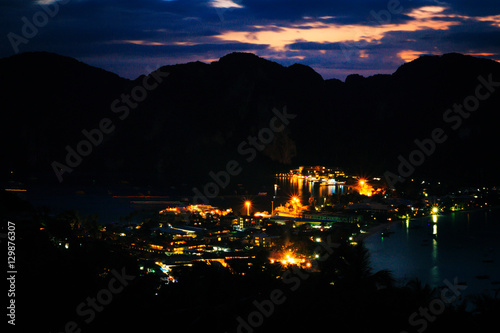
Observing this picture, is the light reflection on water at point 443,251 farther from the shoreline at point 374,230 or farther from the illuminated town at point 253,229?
the illuminated town at point 253,229

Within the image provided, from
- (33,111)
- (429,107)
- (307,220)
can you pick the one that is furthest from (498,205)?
(33,111)

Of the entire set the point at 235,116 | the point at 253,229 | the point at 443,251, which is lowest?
the point at 443,251

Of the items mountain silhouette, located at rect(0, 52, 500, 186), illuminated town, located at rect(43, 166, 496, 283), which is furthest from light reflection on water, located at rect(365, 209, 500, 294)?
mountain silhouette, located at rect(0, 52, 500, 186)

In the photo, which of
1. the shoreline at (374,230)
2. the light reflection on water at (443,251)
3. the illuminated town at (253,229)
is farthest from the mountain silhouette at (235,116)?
the light reflection on water at (443,251)

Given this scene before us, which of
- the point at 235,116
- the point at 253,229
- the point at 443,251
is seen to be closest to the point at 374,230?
the point at 443,251

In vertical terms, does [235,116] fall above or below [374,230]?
above

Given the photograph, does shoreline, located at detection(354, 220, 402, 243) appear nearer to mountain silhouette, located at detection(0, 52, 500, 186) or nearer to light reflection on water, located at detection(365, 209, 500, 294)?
light reflection on water, located at detection(365, 209, 500, 294)

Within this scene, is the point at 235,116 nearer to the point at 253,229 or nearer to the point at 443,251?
the point at 253,229

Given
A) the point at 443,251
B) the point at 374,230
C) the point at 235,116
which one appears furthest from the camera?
the point at 235,116
